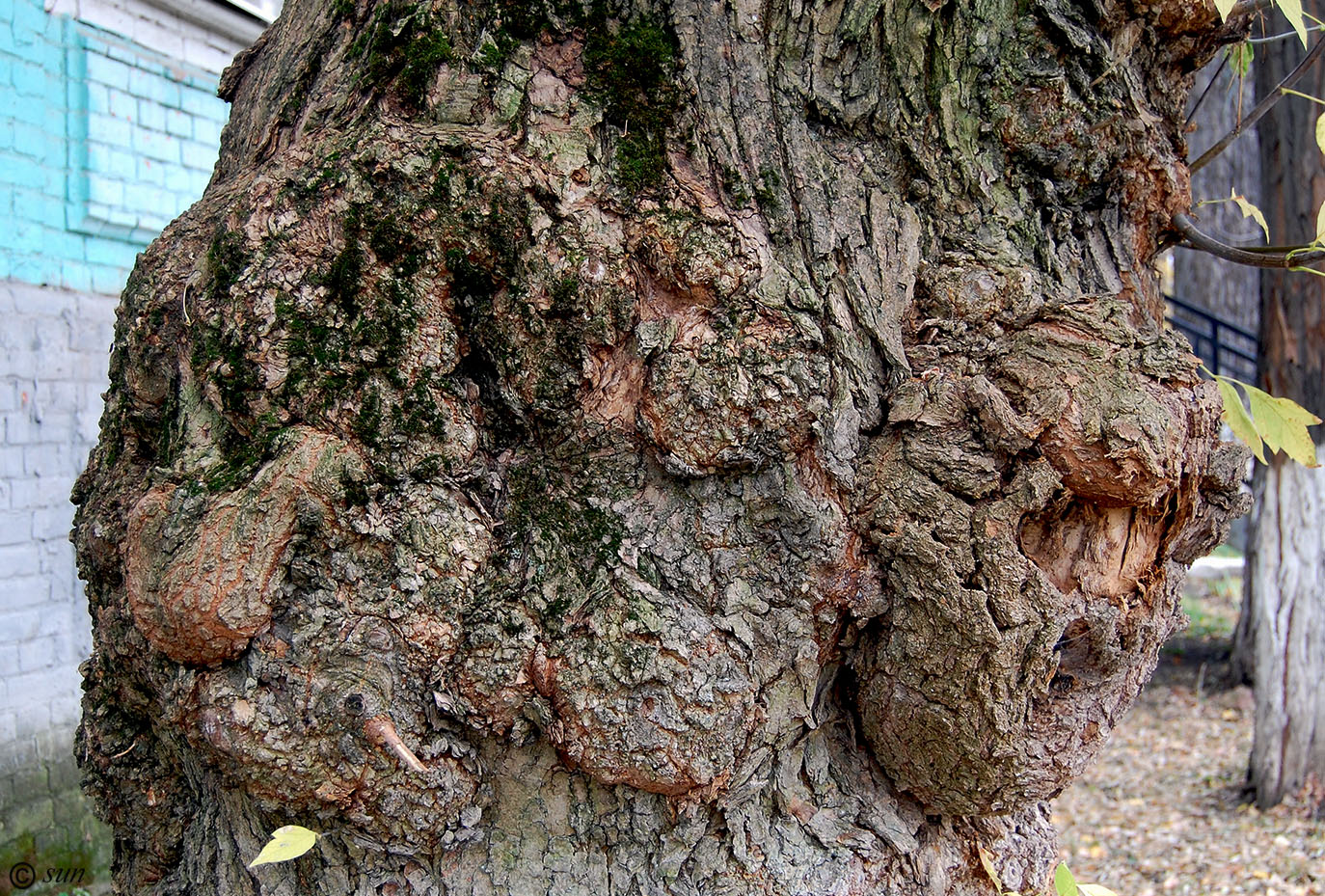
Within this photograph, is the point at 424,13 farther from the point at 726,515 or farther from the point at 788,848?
the point at 788,848

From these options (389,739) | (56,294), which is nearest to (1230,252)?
(389,739)

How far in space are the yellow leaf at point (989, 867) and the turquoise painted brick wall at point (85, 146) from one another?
4.41 m

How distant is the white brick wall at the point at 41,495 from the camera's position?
13.8 feet

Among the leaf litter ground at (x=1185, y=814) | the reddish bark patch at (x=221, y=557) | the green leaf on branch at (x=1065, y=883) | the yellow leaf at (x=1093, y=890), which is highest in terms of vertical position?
the reddish bark patch at (x=221, y=557)

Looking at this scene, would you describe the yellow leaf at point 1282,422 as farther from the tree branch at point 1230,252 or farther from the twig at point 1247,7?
the twig at point 1247,7

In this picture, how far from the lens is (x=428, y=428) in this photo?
151 centimetres

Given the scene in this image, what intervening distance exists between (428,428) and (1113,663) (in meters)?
1.20

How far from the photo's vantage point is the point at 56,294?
14.4 feet

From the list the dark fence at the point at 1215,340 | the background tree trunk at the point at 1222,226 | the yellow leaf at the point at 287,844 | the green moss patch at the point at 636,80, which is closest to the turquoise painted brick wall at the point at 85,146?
the green moss patch at the point at 636,80

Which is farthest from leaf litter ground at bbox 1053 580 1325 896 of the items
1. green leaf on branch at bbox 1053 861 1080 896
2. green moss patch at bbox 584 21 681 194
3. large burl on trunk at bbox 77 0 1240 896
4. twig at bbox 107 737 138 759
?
twig at bbox 107 737 138 759

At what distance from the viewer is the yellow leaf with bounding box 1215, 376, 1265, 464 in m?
1.76

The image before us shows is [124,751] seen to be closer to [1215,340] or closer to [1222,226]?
[1215,340]

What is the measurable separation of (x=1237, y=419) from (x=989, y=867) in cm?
97

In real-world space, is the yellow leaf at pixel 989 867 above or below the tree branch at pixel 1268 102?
below
